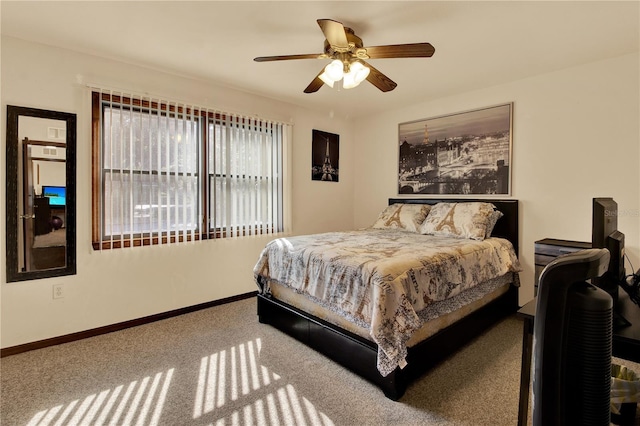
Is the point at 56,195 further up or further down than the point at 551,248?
further up

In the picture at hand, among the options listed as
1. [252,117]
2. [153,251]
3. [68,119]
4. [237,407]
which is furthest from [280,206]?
[237,407]

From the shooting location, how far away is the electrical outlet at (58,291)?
2576 mm

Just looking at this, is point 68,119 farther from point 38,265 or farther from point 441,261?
point 441,261

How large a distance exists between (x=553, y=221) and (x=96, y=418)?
3910mm

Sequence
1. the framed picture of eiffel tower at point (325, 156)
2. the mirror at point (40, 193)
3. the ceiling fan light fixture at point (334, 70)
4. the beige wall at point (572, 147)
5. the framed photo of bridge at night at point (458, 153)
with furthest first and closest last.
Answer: the framed picture of eiffel tower at point (325, 156)
the framed photo of bridge at night at point (458, 153)
the beige wall at point (572, 147)
the mirror at point (40, 193)
the ceiling fan light fixture at point (334, 70)

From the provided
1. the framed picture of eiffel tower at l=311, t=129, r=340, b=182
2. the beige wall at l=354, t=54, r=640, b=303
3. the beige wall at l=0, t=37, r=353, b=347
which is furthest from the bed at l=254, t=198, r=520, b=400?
the framed picture of eiffel tower at l=311, t=129, r=340, b=182

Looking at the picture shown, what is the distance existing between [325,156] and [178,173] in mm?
2079

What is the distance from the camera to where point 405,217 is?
12.4 feet

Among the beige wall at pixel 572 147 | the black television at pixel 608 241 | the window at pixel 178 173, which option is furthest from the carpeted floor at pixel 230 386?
the beige wall at pixel 572 147

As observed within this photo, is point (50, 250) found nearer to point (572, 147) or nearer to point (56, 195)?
point (56, 195)

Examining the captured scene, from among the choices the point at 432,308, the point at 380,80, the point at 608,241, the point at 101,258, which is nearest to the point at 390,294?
the point at 432,308

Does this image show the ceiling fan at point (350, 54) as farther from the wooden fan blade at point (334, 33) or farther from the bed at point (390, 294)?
the bed at point (390, 294)

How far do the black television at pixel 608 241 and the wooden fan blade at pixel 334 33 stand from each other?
1.55 m

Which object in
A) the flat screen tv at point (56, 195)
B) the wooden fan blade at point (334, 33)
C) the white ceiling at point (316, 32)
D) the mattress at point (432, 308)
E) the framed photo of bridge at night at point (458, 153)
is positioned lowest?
the mattress at point (432, 308)
